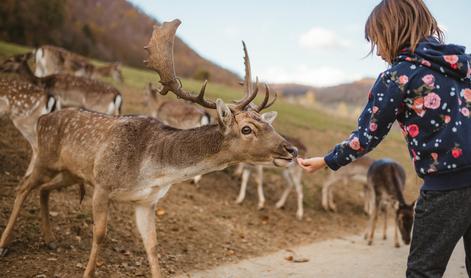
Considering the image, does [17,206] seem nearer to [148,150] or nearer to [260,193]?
[148,150]

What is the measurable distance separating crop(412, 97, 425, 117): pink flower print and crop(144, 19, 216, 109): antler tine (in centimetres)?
216

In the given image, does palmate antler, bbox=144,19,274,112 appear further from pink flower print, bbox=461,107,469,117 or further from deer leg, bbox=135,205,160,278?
pink flower print, bbox=461,107,469,117

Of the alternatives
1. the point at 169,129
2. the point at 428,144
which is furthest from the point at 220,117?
the point at 428,144

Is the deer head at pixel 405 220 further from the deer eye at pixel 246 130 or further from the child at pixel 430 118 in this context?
the child at pixel 430 118

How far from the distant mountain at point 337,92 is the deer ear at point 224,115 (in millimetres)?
9681

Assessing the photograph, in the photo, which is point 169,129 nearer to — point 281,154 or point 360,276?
point 281,154

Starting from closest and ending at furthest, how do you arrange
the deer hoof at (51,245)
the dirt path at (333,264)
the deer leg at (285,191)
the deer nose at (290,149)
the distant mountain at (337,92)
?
the deer nose at (290,149) < the deer hoof at (51,245) < the dirt path at (333,264) < the deer leg at (285,191) < the distant mountain at (337,92)

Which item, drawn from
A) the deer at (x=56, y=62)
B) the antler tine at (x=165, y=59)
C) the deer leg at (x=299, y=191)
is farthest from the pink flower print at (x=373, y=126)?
the deer at (x=56, y=62)

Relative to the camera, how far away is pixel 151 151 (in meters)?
4.64

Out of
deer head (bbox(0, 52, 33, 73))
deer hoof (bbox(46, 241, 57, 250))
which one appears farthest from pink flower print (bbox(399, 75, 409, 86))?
deer head (bbox(0, 52, 33, 73))

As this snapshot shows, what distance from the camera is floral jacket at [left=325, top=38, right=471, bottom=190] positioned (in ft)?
9.37

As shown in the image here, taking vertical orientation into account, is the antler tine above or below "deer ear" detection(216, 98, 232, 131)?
above

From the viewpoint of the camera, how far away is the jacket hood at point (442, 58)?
2930 mm

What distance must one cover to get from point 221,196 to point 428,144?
692 cm
